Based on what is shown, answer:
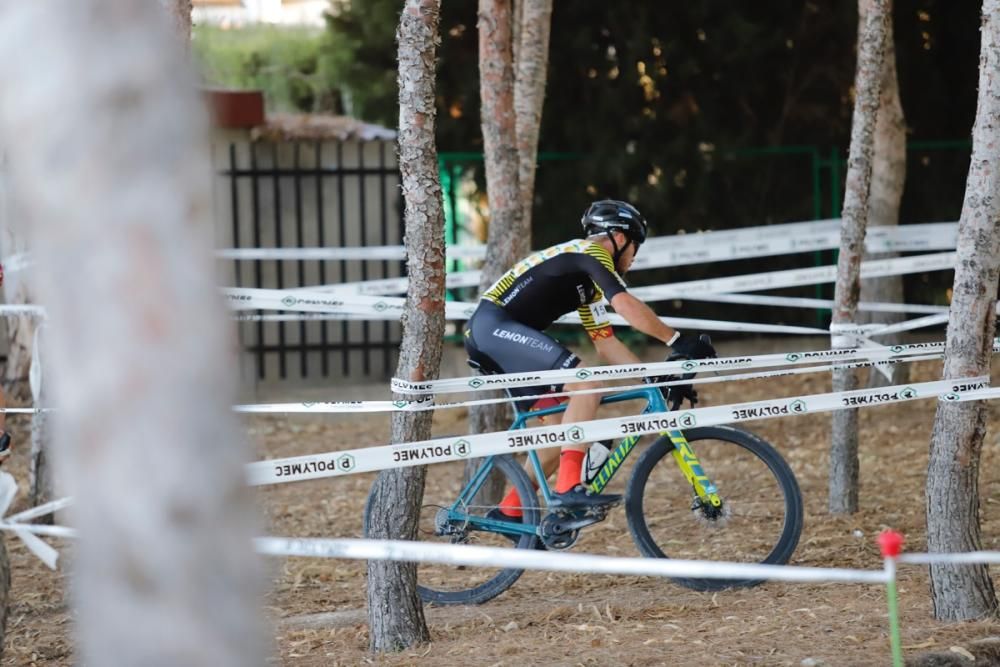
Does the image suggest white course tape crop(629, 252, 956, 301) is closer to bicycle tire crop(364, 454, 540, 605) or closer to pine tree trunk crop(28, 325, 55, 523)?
bicycle tire crop(364, 454, 540, 605)

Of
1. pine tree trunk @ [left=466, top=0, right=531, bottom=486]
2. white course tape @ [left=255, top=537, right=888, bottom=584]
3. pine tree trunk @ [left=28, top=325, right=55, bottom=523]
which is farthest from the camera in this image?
pine tree trunk @ [left=28, top=325, right=55, bottom=523]

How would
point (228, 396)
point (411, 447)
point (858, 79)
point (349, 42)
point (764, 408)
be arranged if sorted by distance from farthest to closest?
point (349, 42) < point (858, 79) < point (764, 408) < point (411, 447) < point (228, 396)

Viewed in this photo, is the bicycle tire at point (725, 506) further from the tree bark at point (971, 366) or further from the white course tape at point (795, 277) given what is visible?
the white course tape at point (795, 277)

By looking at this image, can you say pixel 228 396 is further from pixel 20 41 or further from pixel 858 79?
pixel 858 79

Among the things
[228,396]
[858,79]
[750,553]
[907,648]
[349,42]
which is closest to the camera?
[228,396]

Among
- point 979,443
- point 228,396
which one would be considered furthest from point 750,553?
point 228,396

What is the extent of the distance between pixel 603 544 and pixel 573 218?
18.8 ft

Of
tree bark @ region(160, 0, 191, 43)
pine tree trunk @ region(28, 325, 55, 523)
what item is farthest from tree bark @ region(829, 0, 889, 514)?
pine tree trunk @ region(28, 325, 55, 523)

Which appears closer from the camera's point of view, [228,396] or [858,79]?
[228,396]

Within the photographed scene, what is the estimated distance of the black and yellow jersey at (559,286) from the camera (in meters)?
6.00

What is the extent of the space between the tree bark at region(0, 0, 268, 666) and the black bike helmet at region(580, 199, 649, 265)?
13.7 feet

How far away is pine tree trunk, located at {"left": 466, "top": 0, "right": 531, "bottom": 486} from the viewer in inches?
285

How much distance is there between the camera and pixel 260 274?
1243 cm

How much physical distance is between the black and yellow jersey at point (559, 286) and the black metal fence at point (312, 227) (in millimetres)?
6076
